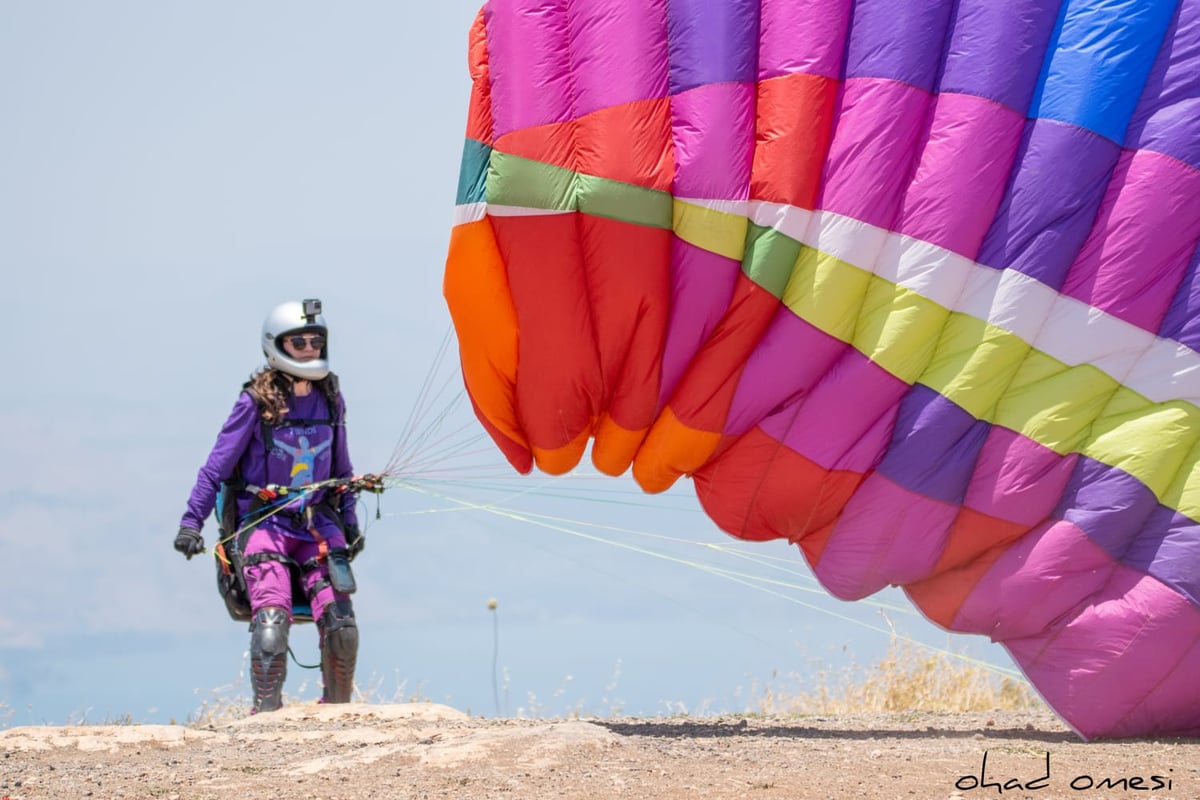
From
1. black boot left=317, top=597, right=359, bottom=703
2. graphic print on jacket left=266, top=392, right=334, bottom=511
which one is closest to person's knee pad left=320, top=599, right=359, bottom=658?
black boot left=317, top=597, right=359, bottom=703

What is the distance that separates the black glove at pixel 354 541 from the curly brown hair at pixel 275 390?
63 centimetres

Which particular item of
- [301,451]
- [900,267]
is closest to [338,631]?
[301,451]

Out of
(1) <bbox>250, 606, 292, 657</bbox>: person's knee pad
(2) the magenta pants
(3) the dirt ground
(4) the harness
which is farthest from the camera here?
(4) the harness

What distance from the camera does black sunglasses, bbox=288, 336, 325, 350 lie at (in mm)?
7590

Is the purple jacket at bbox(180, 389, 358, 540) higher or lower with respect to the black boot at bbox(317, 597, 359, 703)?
higher

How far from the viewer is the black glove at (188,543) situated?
24.3ft

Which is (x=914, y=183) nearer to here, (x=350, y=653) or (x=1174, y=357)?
(x=1174, y=357)

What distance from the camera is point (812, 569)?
21.6ft

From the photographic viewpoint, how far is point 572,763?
529 centimetres

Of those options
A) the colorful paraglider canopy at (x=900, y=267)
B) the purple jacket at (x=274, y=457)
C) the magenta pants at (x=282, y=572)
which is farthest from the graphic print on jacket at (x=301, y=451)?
the colorful paraglider canopy at (x=900, y=267)

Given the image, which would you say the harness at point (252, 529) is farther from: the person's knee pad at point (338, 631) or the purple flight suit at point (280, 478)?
the person's knee pad at point (338, 631)

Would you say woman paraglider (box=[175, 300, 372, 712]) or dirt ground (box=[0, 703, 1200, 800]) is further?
woman paraglider (box=[175, 300, 372, 712])

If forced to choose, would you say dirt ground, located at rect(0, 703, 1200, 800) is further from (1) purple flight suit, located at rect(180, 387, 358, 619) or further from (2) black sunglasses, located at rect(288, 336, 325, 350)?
(2) black sunglasses, located at rect(288, 336, 325, 350)

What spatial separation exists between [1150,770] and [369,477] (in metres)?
3.92
